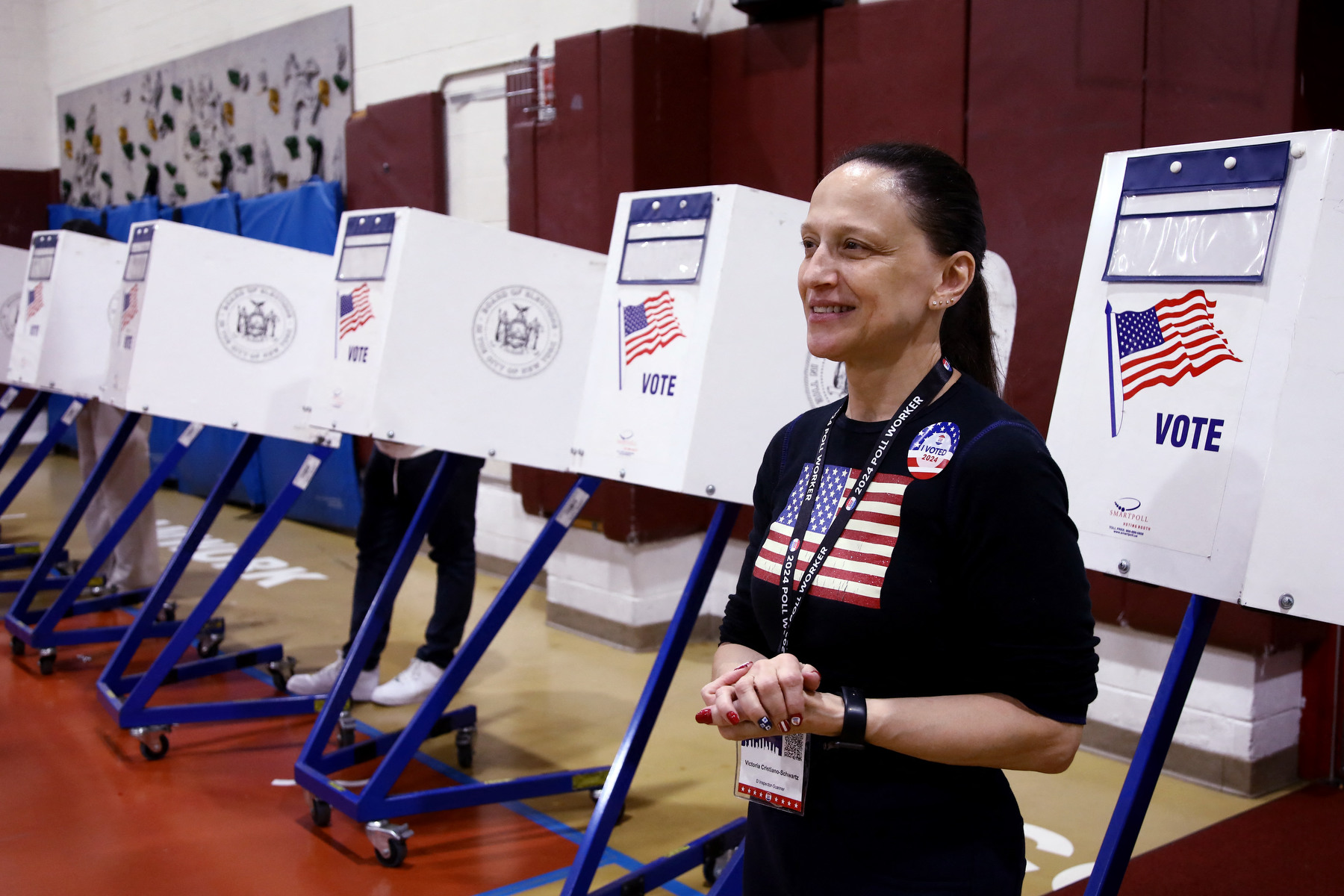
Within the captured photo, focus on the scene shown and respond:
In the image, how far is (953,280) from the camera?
1.21m

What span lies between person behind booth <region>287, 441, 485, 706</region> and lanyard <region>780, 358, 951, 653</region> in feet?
7.66

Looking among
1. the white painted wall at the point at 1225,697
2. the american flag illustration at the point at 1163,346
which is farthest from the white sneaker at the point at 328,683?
the american flag illustration at the point at 1163,346

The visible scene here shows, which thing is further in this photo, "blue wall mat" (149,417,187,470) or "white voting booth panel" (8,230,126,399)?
"blue wall mat" (149,417,187,470)

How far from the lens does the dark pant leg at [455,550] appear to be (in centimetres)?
348

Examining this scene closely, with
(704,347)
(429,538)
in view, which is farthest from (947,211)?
(429,538)

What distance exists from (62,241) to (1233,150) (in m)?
4.45

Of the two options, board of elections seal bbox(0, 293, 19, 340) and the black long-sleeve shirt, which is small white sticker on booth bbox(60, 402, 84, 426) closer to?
board of elections seal bbox(0, 293, 19, 340)

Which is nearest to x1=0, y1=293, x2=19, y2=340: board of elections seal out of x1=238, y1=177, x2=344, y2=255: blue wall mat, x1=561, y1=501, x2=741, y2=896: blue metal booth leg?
x1=238, y1=177, x2=344, y2=255: blue wall mat

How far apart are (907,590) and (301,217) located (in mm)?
6153

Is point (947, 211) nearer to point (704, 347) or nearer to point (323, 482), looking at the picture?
point (704, 347)

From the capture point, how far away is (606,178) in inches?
173

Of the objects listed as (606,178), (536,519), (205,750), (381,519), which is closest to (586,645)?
(536,519)

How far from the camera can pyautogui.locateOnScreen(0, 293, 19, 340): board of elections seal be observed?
236 inches

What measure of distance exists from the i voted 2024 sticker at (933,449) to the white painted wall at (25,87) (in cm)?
1107
